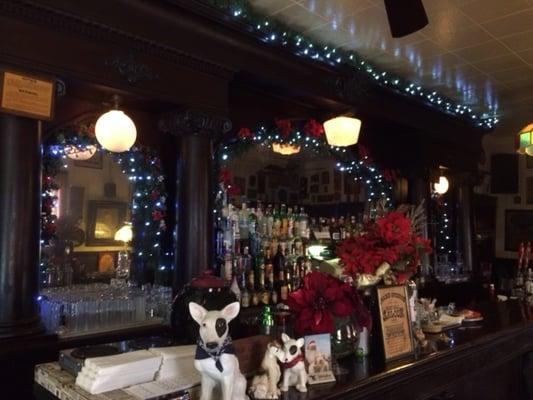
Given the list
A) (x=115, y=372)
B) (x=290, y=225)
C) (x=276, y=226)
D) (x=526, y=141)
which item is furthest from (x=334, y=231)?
(x=115, y=372)

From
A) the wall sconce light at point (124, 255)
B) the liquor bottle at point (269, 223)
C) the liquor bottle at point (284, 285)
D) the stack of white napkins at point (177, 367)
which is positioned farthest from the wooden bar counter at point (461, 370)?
the wall sconce light at point (124, 255)

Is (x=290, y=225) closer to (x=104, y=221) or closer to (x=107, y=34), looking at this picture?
(x=104, y=221)

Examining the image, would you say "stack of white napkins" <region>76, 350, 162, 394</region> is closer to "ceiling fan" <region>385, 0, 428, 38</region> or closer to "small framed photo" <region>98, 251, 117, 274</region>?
"ceiling fan" <region>385, 0, 428, 38</region>

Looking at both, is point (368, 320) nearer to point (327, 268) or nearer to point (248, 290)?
point (327, 268)

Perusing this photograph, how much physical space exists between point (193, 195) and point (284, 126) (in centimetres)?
123

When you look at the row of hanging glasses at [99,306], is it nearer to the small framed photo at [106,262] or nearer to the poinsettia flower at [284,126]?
the small framed photo at [106,262]

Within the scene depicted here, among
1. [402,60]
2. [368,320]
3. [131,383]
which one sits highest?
[402,60]

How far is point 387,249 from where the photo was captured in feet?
6.01

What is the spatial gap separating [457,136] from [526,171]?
311cm

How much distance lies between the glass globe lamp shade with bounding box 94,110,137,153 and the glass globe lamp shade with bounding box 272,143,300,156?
162 cm

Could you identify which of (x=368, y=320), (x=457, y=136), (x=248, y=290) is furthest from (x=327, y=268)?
(x=457, y=136)

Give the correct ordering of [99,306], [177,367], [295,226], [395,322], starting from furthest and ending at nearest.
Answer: [295,226], [99,306], [395,322], [177,367]

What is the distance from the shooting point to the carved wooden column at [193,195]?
2967 mm

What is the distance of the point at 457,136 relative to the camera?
5.41 metres
